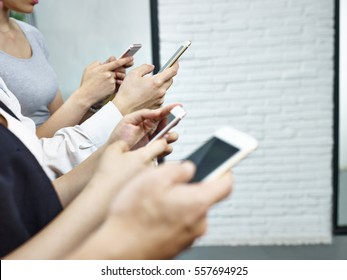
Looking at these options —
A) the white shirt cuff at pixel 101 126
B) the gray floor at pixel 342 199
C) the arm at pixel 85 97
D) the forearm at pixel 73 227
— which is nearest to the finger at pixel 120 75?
the arm at pixel 85 97

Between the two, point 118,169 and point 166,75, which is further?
point 166,75

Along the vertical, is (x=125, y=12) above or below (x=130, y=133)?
above

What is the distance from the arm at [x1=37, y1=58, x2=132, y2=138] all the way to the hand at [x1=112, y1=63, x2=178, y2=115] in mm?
142

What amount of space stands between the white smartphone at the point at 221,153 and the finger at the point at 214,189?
2 centimetres

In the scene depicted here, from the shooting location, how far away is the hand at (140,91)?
0.93m

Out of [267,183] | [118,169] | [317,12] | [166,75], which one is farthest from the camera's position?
[267,183]

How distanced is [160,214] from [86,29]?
1987 millimetres

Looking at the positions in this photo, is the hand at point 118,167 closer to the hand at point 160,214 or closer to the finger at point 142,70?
the hand at point 160,214

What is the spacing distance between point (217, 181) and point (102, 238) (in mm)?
118

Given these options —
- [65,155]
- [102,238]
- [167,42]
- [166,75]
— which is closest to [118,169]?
[102,238]

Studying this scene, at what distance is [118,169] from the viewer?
50cm

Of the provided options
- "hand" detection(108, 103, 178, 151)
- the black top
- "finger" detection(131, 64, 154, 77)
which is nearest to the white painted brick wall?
"finger" detection(131, 64, 154, 77)

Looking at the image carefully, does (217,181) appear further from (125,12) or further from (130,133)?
(125,12)

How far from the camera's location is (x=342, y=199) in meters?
2.38
